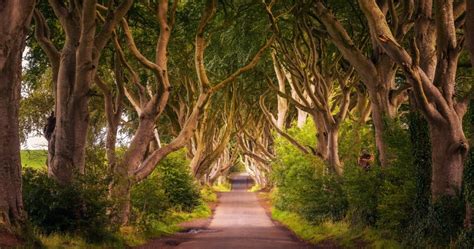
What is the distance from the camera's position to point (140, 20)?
67.3 feet

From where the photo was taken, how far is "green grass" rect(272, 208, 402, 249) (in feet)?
48.5

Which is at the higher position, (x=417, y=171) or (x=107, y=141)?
(x=107, y=141)

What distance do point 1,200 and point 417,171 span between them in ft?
29.5

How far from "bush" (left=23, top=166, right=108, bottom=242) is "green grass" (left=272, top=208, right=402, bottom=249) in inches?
254

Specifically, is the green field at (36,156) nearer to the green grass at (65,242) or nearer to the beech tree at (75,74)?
the beech tree at (75,74)

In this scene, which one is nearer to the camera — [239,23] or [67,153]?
[67,153]

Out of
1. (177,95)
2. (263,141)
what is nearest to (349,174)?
(177,95)

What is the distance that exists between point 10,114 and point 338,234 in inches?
426

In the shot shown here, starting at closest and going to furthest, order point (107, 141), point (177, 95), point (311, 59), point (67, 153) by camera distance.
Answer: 1. point (67, 153)
2. point (107, 141)
3. point (311, 59)
4. point (177, 95)

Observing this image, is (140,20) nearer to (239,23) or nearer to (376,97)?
(239,23)

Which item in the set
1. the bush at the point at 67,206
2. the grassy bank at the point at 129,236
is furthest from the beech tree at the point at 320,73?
the bush at the point at 67,206

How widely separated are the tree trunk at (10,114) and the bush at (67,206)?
2.64 m

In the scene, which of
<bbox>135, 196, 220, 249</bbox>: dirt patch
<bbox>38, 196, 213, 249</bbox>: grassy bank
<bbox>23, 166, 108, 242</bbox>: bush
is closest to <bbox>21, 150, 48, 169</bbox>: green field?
<bbox>23, 166, 108, 242</bbox>: bush

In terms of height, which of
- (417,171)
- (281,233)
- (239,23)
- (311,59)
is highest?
(239,23)
